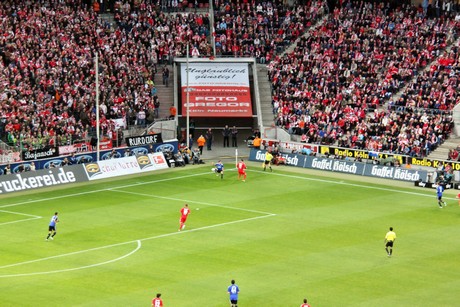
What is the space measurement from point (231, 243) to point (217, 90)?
3605 cm

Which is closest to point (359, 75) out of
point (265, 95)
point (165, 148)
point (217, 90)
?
point (265, 95)

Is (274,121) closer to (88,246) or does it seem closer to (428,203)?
(428,203)

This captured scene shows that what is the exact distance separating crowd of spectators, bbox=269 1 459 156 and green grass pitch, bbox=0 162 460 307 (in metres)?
6.83

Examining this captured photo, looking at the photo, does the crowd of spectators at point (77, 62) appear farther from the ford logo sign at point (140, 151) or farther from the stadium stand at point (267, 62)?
the ford logo sign at point (140, 151)

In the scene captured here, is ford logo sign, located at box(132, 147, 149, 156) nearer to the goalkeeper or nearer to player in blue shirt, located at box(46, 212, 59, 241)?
Answer: the goalkeeper

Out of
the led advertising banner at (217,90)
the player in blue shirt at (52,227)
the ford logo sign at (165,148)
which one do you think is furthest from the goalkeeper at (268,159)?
the player in blue shirt at (52,227)

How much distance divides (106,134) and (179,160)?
613cm

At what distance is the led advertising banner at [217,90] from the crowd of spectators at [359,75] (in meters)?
2.62

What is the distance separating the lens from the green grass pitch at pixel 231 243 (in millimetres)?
45969

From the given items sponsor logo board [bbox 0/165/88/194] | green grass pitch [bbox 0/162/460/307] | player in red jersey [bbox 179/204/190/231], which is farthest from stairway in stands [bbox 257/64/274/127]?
player in red jersey [bbox 179/204/190/231]

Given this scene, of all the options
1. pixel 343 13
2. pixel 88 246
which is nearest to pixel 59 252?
pixel 88 246

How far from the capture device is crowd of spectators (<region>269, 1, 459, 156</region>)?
80062mm

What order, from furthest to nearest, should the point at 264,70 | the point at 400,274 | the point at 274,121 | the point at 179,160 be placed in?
1. the point at 264,70
2. the point at 274,121
3. the point at 179,160
4. the point at 400,274

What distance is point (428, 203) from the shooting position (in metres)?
66.4
